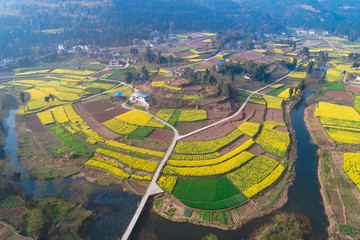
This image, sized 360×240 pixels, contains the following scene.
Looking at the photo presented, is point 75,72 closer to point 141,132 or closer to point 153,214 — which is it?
point 141,132

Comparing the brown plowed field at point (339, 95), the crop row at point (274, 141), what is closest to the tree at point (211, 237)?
the crop row at point (274, 141)

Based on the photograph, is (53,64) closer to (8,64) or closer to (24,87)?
(8,64)

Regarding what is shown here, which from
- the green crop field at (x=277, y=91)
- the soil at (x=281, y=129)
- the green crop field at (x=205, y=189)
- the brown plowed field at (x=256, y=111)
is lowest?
the green crop field at (x=205, y=189)

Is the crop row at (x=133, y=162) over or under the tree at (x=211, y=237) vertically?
over

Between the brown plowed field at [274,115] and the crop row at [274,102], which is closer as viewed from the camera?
the brown plowed field at [274,115]

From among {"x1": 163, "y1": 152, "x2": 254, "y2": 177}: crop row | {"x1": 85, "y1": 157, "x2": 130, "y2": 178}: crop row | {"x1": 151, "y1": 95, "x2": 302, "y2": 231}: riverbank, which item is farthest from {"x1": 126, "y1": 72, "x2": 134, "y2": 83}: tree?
{"x1": 151, "y1": 95, "x2": 302, "y2": 231}: riverbank

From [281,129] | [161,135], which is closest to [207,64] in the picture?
[281,129]

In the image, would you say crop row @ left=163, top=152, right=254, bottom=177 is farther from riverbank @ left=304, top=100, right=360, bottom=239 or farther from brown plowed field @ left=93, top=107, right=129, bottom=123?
brown plowed field @ left=93, top=107, right=129, bottom=123

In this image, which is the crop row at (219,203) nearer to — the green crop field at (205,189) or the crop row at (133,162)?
the green crop field at (205,189)
